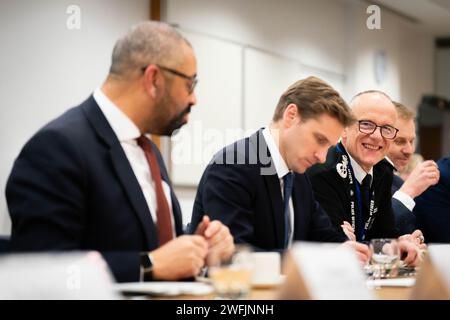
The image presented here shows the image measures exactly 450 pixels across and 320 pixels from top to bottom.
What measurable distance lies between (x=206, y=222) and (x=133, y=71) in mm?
452

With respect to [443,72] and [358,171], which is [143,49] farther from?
[443,72]

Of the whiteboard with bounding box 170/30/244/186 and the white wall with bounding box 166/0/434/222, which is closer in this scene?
the whiteboard with bounding box 170/30/244/186

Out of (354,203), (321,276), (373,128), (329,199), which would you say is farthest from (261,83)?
(321,276)

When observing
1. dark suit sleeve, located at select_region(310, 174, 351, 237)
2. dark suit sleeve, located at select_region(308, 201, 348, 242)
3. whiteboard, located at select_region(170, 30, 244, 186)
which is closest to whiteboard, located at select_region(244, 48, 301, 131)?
whiteboard, located at select_region(170, 30, 244, 186)

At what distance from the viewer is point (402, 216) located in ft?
11.8

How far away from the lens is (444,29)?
11016mm

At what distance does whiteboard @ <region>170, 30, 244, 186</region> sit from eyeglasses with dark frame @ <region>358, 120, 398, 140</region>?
2575mm

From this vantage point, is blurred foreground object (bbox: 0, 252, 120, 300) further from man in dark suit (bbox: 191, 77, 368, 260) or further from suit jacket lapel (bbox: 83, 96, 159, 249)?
man in dark suit (bbox: 191, 77, 368, 260)

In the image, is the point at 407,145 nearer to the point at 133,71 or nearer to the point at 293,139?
the point at 293,139

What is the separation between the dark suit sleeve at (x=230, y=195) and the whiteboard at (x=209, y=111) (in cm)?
330

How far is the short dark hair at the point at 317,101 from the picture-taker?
277 cm

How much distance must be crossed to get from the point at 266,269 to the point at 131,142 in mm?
537

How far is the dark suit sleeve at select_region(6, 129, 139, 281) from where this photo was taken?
1792 millimetres
